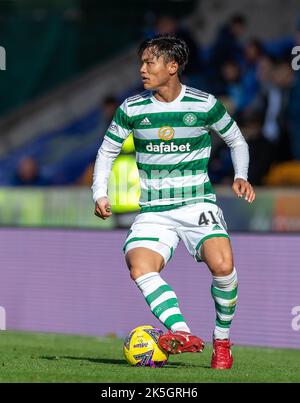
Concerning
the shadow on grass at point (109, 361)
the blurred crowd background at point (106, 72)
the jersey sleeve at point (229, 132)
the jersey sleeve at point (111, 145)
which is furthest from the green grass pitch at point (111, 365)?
the blurred crowd background at point (106, 72)

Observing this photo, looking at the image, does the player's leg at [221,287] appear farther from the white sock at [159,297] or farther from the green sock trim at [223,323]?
the white sock at [159,297]

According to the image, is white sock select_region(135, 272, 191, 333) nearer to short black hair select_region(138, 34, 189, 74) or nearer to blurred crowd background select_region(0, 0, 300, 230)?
short black hair select_region(138, 34, 189, 74)

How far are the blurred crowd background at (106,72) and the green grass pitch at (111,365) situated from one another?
5.05 meters

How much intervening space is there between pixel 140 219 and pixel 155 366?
0.98 meters

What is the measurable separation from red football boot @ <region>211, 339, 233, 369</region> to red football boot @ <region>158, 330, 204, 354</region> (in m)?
0.45

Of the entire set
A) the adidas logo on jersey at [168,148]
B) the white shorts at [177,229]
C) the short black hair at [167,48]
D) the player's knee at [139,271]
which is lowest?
the player's knee at [139,271]

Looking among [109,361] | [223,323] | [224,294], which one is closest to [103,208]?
[224,294]

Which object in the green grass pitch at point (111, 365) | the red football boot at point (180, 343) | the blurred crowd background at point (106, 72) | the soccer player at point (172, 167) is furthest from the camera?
the blurred crowd background at point (106, 72)

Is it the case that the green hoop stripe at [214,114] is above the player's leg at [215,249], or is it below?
above

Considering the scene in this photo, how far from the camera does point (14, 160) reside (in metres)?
19.5

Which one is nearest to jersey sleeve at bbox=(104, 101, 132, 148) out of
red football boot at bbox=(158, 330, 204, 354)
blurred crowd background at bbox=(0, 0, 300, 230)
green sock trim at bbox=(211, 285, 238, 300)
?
green sock trim at bbox=(211, 285, 238, 300)

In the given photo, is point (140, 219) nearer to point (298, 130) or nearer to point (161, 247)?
point (161, 247)

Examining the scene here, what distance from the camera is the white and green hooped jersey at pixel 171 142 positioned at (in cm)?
805

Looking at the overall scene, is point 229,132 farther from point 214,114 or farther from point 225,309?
point 225,309
